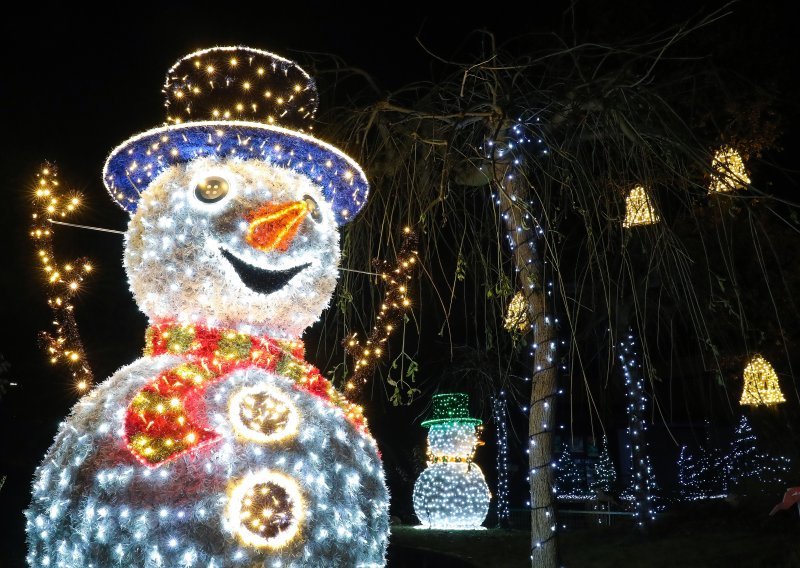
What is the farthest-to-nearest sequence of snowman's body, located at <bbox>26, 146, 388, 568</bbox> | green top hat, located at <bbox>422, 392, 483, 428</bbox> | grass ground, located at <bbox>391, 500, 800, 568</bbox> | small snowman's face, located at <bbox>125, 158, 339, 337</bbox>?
green top hat, located at <bbox>422, 392, 483, 428</bbox> < grass ground, located at <bbox>391, 500, 800, 568</bbox> < small snowman's face, located at <bbox>125, 158, 339, 337</bbox> < snowman's body, located at <bbox>26, 146, 388, 568</bbox>

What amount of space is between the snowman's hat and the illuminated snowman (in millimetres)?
10267

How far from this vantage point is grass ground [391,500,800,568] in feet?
23.5

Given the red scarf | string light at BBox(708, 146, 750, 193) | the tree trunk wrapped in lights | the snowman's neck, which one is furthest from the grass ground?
the snowman's neck

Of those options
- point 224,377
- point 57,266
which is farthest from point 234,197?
point 57,266

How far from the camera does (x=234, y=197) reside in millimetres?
3510

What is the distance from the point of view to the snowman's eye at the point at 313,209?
3732 millimetres

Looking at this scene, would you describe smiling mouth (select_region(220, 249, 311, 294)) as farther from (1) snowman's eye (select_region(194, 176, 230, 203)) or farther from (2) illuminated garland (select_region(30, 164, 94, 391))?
(2) illuminated garland (select_region(30, 164, 94, 391))

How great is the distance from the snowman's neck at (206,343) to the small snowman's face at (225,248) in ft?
0.14

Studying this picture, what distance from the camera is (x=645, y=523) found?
9500 millimetres

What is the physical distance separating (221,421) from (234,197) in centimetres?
114

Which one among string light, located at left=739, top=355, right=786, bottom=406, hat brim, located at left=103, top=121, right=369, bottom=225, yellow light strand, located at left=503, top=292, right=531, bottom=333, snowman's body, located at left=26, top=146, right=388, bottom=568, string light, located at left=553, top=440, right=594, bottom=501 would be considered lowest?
snowman's body, located at left=26, top=146, right=388, bottom=568

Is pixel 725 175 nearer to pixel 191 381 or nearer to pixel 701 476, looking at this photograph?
pixel 191 381

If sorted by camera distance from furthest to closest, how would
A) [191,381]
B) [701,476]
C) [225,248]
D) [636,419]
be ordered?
1. [701,476]
2. [636,419]
3. [225,248]
4. [191,381]

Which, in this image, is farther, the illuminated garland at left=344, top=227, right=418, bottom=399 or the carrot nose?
the illuminated garland at left=344, top=227, right=418, bottom=399
